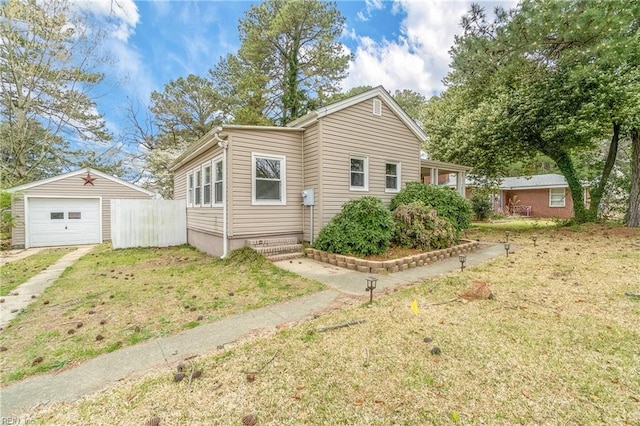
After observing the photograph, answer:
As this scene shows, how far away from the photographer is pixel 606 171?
11805mm

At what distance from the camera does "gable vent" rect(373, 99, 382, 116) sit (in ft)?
30.8

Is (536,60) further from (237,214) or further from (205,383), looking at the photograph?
(205,383)

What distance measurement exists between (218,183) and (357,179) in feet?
14.1

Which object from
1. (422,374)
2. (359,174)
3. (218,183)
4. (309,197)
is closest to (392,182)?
(359,174)

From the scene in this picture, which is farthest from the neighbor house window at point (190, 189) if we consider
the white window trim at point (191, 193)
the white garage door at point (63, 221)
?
the white garage door at point (63, 221)

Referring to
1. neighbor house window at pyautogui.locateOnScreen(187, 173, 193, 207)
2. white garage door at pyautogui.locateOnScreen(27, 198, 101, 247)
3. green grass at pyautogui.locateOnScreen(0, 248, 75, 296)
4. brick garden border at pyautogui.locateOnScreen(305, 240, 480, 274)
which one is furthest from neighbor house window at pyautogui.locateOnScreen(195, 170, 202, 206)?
white garage door at pyautogui.locateOnScreen(27, 198, 101, 247)

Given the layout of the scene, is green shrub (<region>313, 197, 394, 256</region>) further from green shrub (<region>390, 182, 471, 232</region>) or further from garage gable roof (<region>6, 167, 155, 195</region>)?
garage gable roof (<region>6, 167, 155, 195</region>)

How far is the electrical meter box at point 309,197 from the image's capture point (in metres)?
8.23

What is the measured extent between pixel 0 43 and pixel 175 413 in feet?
54.9

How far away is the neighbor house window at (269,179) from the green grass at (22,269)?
5.12 meters

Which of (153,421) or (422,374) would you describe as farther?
(422,374)

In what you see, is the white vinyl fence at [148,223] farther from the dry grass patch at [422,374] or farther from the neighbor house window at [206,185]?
the dry grass patch at [422,374]

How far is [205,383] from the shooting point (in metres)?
2.36

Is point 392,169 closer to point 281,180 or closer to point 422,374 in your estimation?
point 281,180
